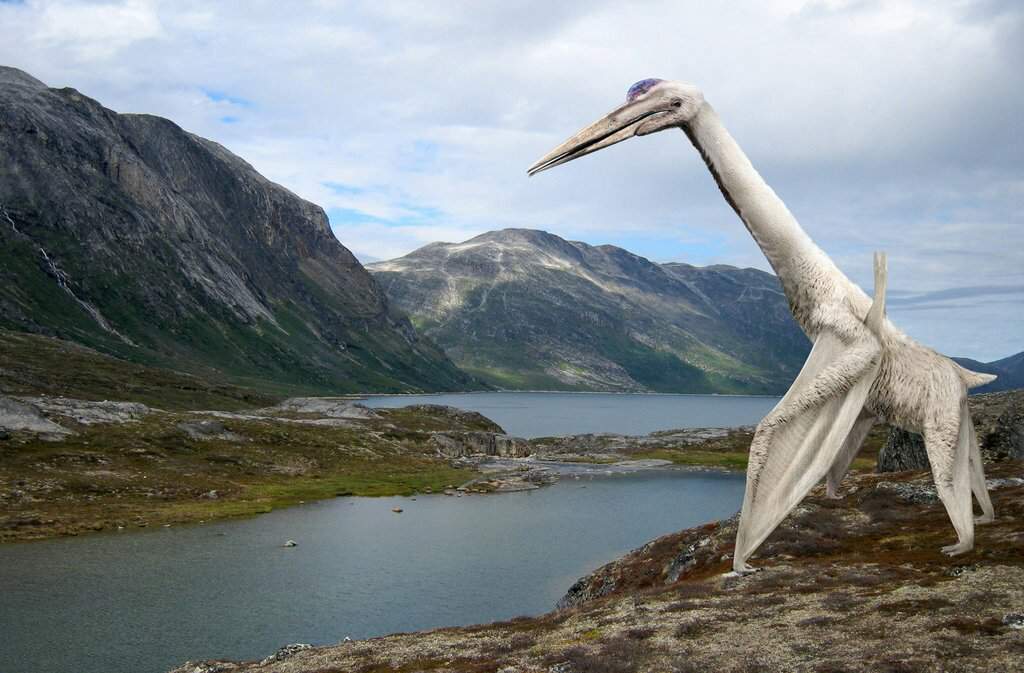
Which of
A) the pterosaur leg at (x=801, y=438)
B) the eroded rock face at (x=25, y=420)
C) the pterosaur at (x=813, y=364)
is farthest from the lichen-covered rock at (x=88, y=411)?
the pterosaur leg at (x=801, y=438)

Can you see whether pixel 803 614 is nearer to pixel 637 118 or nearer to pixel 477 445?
pixel 637 118

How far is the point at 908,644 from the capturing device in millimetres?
14883

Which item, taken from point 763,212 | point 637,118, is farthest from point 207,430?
point 763,212

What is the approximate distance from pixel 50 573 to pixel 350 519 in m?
27.6

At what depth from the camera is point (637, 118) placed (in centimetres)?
1406

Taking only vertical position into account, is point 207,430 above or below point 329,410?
below

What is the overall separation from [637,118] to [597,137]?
2.81ft

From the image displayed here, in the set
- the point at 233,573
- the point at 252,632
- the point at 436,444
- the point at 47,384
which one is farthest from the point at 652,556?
the point at 47,384

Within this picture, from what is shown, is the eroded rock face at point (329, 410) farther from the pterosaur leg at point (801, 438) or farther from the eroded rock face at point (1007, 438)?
the pterosaur leg at point (801, 438)

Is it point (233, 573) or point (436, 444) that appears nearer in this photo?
point (233, 573)

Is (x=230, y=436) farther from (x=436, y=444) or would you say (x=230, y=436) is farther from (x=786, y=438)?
(x=786, y=438)

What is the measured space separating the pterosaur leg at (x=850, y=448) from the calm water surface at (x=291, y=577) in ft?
98.6

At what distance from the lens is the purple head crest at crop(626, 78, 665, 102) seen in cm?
1414

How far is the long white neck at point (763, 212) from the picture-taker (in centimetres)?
1429
